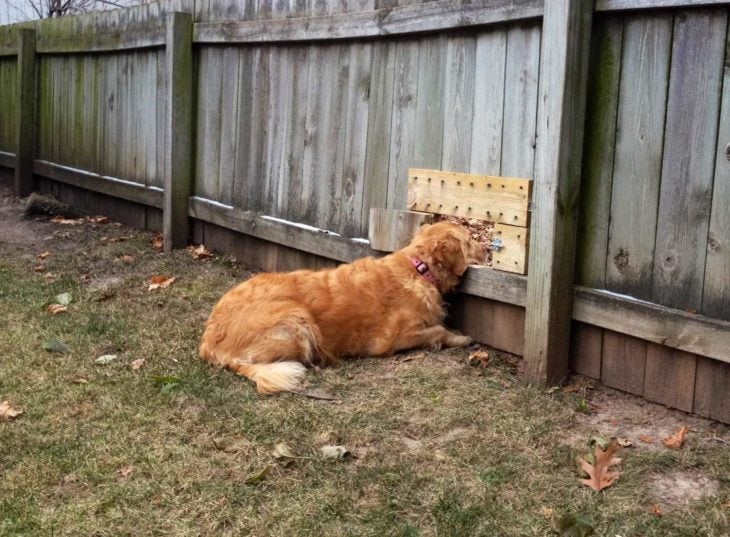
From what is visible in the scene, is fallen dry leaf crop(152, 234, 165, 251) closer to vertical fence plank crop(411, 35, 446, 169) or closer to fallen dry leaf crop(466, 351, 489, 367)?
vertical fence plank crop(411, 35, 446, 169)

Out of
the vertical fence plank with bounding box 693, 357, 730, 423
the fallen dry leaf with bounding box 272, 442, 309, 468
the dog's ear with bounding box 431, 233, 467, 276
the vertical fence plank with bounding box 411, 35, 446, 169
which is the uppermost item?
the vertical fence plank with bounding box 411, 35, 446, 169

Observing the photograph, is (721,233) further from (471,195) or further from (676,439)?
(471,195)

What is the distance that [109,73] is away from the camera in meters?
9.73

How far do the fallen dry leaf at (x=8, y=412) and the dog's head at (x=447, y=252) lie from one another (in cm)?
242

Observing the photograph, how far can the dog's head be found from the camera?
16.9 ft

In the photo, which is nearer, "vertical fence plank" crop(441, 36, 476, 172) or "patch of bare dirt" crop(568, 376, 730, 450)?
"patch of bare dirt" crop(568, 376, 730, 450)

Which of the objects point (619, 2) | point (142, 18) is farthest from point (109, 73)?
point (619, 2)

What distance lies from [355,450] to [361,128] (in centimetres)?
281

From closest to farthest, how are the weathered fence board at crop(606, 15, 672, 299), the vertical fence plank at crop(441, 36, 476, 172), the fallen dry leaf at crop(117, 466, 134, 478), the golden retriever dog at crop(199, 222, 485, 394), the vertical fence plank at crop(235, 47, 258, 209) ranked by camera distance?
1. the fallen dry leaf at crop(117, 466, 134, 478)
2. the weathered fence board at crop(606, 15, 672, 299)
3. the golden retriever dog at crop(199, 222, 485, 394)
4. the vertical fence plank at crop(441, 36, 476, 172)
5. the vertical fence plank at crop(235, 47, 258, 209)

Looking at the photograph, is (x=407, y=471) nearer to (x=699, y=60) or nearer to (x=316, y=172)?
(x=699, y=60)

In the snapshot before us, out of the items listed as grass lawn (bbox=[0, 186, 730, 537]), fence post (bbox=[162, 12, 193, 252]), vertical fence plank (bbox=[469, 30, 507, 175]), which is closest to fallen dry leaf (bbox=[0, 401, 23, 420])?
grass lawn (bbox=[0, 186, 730, 537])

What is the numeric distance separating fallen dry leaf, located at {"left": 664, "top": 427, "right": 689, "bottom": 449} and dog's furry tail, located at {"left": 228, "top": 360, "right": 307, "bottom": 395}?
189 centimetres

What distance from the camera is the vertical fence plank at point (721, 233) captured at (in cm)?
375

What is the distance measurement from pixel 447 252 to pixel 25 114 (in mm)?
8176
